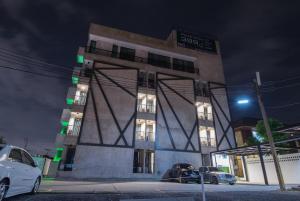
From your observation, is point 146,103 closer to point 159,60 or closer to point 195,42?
point 159,60

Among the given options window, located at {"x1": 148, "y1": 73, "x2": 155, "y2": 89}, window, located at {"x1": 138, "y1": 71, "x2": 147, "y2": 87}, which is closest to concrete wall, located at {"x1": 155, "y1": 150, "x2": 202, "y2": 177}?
window, located at {"x1": 148, "y1": 73, "x2": 155, "y2": 89}

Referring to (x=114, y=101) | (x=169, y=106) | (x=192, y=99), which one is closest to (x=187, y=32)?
(x=192, y=99)

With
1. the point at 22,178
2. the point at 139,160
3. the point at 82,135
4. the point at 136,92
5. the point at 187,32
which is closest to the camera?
the point at 22,178

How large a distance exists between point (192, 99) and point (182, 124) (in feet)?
14.5

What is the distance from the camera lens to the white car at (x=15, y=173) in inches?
187

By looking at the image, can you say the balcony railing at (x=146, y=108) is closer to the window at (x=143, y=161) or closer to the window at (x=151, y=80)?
the window at (x=151, y=80)

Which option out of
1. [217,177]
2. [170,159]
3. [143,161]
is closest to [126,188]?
[217,177]

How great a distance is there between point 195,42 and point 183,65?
6.32 metres

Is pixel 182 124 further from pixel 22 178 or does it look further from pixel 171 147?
pixel 22 178

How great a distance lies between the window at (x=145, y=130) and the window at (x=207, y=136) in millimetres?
7200

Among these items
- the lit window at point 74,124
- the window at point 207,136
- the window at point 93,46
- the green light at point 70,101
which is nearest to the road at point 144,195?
the lit window at point 74,124

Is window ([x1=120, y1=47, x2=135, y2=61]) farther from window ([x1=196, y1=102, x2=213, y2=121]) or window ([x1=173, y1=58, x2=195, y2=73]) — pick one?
window ([x1=196, y1=102, x2=213, y2=121])

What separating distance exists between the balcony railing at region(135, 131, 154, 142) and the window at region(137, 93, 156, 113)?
289 centimetres

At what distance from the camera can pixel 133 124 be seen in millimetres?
21797
